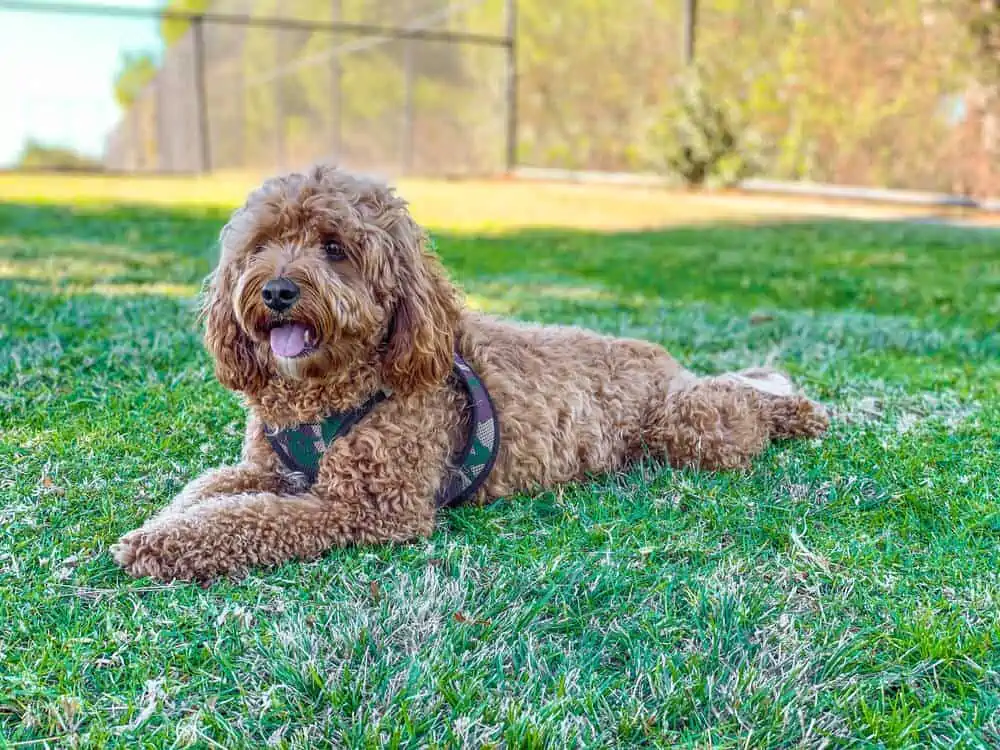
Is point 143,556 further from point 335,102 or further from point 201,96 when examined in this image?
→ point 335,102

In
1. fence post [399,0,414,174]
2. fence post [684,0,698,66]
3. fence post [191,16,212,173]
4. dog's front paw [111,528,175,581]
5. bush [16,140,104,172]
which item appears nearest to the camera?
dog's front paw [111,528,175,581]

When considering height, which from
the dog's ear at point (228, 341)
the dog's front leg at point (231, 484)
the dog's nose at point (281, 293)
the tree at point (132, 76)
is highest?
the tree at point (132, 76)

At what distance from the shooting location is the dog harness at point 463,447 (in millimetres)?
3131

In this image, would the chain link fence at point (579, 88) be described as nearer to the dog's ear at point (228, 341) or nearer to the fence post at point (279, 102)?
the fence post at point (279, 102)

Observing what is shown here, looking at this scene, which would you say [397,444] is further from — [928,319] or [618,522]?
[928,319]

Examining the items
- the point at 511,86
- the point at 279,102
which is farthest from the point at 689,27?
the point at 279,102

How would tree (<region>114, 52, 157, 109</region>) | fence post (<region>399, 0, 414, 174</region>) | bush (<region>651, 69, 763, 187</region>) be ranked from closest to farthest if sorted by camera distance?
bush (<region>651, 69, 763, 187</region>)
tree (<region>114, 52, 157, 109</region>)
fence post (<region>399, 0, 414, 174</region>)

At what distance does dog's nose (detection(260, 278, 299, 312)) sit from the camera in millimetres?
2881

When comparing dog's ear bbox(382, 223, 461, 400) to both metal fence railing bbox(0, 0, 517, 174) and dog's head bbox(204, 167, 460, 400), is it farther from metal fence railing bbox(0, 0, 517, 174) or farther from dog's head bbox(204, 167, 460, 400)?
metal fence railing bbox(0, 0, 517, 174)

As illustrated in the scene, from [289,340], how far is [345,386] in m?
0.26

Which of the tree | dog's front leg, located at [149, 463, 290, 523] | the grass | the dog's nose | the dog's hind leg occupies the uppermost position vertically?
the tree

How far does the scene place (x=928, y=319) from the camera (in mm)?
6699

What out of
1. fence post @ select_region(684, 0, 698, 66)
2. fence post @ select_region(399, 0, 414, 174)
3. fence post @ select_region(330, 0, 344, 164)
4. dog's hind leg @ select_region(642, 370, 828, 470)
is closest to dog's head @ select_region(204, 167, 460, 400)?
dog's hind leg @ select_region(642, 370, 828, 470)

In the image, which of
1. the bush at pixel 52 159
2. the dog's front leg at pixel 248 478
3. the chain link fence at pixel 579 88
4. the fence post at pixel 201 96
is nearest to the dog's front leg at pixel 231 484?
the dog's front leg at pixel 248 478
